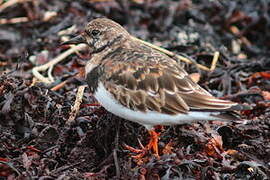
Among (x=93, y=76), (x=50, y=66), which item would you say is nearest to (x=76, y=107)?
(x=93, y=76)

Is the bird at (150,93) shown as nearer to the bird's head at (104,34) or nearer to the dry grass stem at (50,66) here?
the bird's head at (104,34)

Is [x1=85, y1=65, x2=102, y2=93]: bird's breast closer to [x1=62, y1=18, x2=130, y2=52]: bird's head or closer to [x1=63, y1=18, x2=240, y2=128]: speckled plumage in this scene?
[x1=63, y1=18, x2=240, y2=128]: speckled plumage

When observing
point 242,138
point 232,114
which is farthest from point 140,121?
point 242,138

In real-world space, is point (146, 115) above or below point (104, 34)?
below

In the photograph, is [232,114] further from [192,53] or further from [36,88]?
[192,53]

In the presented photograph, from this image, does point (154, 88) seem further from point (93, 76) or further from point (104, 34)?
point (104, 34)

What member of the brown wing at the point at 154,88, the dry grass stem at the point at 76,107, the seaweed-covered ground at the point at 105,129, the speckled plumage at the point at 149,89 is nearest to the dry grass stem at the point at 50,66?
the seaweed-covered ground at the point at 105,129

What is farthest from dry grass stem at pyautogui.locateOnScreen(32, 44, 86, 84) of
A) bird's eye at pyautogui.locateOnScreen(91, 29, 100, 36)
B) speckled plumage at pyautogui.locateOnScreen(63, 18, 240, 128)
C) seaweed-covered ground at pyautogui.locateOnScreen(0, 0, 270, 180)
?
speckled plumage at pyautogui.locateOnScreen(63, 18, 240, 128)
